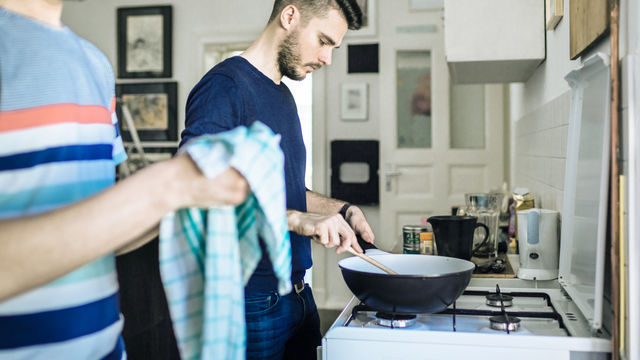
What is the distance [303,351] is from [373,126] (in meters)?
2.93

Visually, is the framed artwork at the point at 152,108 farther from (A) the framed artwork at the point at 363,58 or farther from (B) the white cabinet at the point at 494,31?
(B) the white cabinet at the point at 494,31

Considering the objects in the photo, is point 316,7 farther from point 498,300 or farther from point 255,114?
point 498,300

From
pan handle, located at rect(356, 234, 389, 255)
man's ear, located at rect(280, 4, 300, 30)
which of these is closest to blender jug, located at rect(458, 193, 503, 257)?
pan handle, located at rect(356, 234, 389, 255)

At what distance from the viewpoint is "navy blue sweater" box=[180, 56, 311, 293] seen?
1.28 metres

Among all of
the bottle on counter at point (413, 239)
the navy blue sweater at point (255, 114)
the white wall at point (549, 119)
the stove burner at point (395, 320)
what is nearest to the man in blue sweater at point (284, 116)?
the navy blue sweater at point (255, 114)

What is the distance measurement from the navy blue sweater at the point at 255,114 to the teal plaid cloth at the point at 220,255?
1.87 feet

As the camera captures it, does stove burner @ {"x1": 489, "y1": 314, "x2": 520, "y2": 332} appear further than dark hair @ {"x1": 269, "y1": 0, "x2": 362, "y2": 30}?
No

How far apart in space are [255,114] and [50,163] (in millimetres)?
782

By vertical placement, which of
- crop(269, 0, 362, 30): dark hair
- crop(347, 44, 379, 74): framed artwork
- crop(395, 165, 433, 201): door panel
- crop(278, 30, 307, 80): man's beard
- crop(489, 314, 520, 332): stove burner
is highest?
crop(347, 44, 379, 74): framed artwork

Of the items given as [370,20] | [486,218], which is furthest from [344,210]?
[370,20]

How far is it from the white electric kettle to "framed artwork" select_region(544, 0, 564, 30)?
2.11 ft

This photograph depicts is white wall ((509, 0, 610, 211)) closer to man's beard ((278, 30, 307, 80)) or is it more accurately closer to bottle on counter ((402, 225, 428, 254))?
bottle on counter ((402, 225, 428, 254))

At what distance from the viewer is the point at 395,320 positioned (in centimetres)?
116

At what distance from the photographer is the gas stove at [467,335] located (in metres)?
1.03
